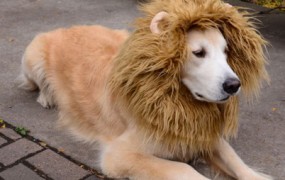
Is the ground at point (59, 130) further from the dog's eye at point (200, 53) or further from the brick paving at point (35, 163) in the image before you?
the dog's eye at point (200, 53)

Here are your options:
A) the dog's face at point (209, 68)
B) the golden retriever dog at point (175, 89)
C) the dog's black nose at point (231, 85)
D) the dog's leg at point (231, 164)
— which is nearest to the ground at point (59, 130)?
the dog's leg at point (231, 164)

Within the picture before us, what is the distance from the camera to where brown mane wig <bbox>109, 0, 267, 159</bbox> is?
265 cm

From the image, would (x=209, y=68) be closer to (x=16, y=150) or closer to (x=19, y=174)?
(x=19, y=174)

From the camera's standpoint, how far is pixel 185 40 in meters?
2.65

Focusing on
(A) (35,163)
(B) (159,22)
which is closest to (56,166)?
(A) (35,163)

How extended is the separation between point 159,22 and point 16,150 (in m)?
1.61

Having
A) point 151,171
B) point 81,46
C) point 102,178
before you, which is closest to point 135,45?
point 151,171

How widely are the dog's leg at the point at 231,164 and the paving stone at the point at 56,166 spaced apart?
0.94 metres

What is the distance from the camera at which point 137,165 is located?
120 inches

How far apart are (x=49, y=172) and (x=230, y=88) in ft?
4.88

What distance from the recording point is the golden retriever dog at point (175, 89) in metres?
2.65

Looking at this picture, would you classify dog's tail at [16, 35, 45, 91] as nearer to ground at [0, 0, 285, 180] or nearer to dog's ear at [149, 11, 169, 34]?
ground at [0, 0, 285, 180]

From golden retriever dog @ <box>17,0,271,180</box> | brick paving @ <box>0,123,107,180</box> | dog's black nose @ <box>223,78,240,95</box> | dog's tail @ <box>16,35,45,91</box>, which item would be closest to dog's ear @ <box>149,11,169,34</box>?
golden retriever dog @ <box>17,0,271,180</box>

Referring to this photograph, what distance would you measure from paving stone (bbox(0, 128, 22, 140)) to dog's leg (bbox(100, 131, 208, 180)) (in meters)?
0.82
